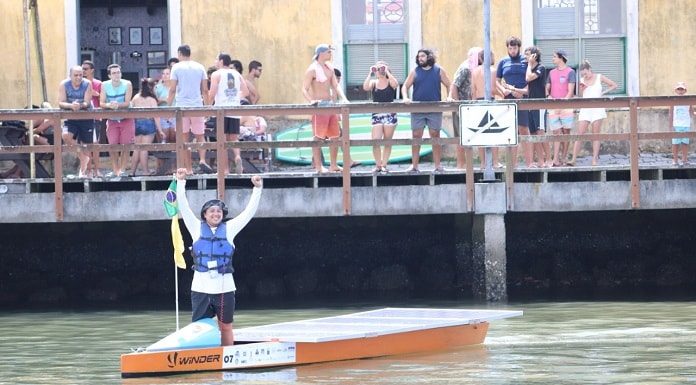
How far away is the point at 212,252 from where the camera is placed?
50.5ft

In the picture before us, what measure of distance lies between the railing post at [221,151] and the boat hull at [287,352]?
17.2ft

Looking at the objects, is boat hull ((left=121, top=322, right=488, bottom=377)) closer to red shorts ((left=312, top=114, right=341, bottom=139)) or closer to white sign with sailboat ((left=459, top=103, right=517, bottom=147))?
white sign with sailboat ((left=459, top=103, right=517, bottom=147))

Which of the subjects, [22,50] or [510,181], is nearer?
[510,181]

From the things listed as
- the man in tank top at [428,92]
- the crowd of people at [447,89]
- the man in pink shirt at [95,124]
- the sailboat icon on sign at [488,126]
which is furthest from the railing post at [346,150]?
the man in pink shirt at [95,124]

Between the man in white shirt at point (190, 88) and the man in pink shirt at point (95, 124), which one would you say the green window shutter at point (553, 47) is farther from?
the man in pink shirt at point (95, 124)

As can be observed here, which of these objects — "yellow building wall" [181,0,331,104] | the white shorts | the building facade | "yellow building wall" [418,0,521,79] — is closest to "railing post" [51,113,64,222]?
the building facade

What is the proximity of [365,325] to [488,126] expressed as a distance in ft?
17.0

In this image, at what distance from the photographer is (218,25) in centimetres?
2608

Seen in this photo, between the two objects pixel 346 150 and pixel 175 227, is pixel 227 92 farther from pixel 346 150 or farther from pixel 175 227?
pixel 175 227

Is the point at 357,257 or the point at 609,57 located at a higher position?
the point at 609,57

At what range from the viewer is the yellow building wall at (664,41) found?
2638 centimetres

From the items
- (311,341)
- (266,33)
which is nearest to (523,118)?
(266,33)

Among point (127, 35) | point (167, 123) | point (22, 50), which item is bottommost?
point (167, 123)

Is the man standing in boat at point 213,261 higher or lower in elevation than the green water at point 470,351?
Result: higher
